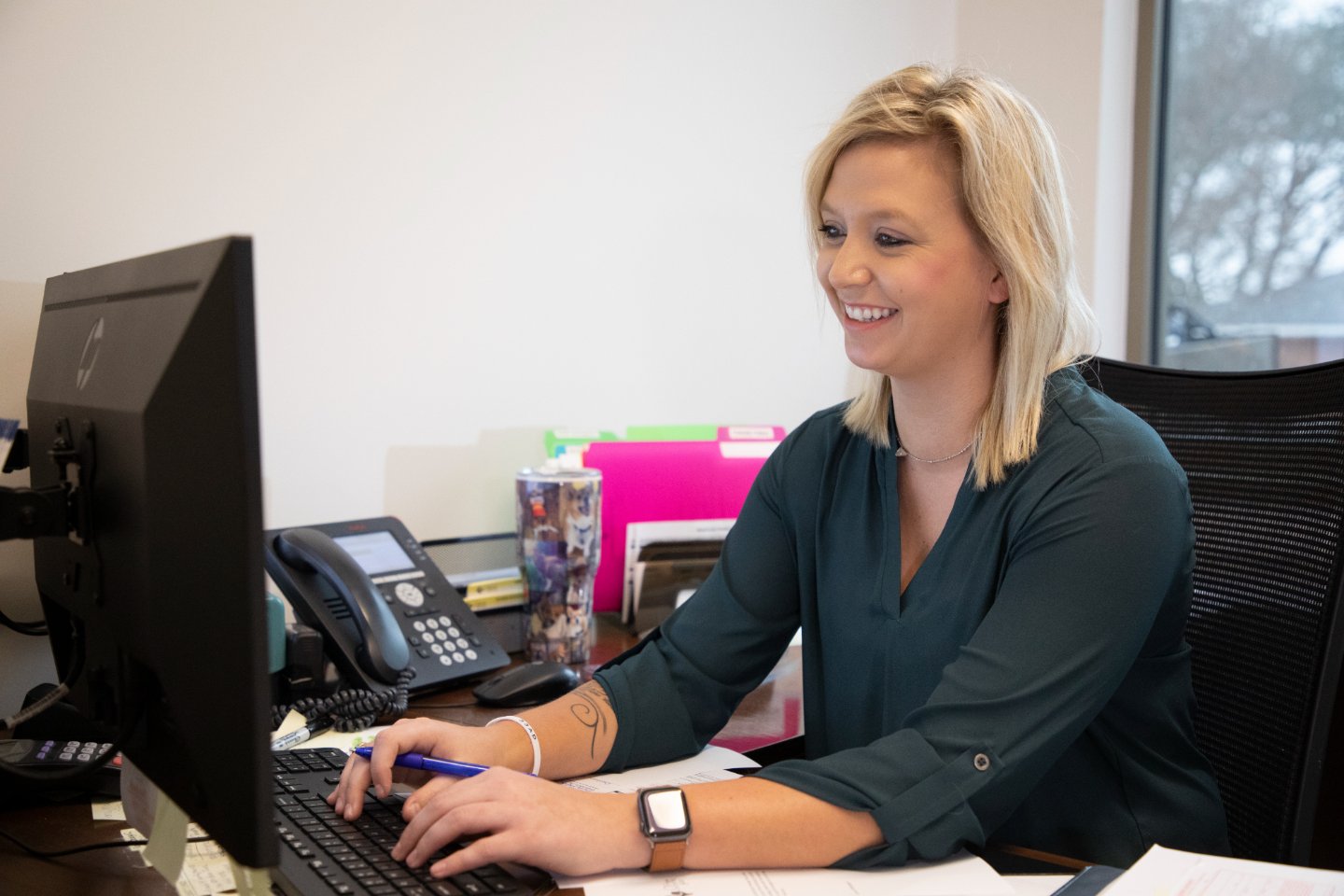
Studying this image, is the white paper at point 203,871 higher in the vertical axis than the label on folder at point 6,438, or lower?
lower

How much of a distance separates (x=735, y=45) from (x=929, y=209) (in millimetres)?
1075

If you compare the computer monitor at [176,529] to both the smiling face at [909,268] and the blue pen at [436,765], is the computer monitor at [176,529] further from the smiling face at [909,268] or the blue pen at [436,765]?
the smiling face at [909,268]

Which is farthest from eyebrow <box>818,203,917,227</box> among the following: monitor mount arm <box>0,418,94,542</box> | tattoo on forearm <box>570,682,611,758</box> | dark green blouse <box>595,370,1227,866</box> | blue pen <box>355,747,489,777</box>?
monitor mount arm <box>0,418,94,542</box>

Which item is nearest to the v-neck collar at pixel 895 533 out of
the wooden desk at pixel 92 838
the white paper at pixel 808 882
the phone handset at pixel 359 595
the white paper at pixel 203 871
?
the wooden desk at pixel 92 838

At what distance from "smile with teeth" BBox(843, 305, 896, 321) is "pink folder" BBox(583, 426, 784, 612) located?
0.59 m

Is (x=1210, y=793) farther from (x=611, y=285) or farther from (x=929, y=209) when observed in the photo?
(x=611, y=285)

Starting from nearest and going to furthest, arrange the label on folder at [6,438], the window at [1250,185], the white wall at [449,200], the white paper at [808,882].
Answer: the white paper at [808,882] < the label on folder at [6,438] < the white wall at [449,200] < the window at [1250,185]

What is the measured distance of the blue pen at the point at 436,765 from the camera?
3.31 feet

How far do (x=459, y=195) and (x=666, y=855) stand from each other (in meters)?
1.18

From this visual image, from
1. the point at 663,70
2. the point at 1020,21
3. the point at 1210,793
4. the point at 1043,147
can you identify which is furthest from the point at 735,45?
the point at 1210,793

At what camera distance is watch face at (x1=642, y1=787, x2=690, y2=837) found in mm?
901

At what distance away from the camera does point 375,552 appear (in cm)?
154

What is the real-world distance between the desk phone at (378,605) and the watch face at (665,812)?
0.55 meters

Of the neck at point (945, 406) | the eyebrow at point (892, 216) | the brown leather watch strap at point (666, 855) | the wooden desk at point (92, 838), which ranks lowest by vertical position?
the wooden desk at point (92, 838)
